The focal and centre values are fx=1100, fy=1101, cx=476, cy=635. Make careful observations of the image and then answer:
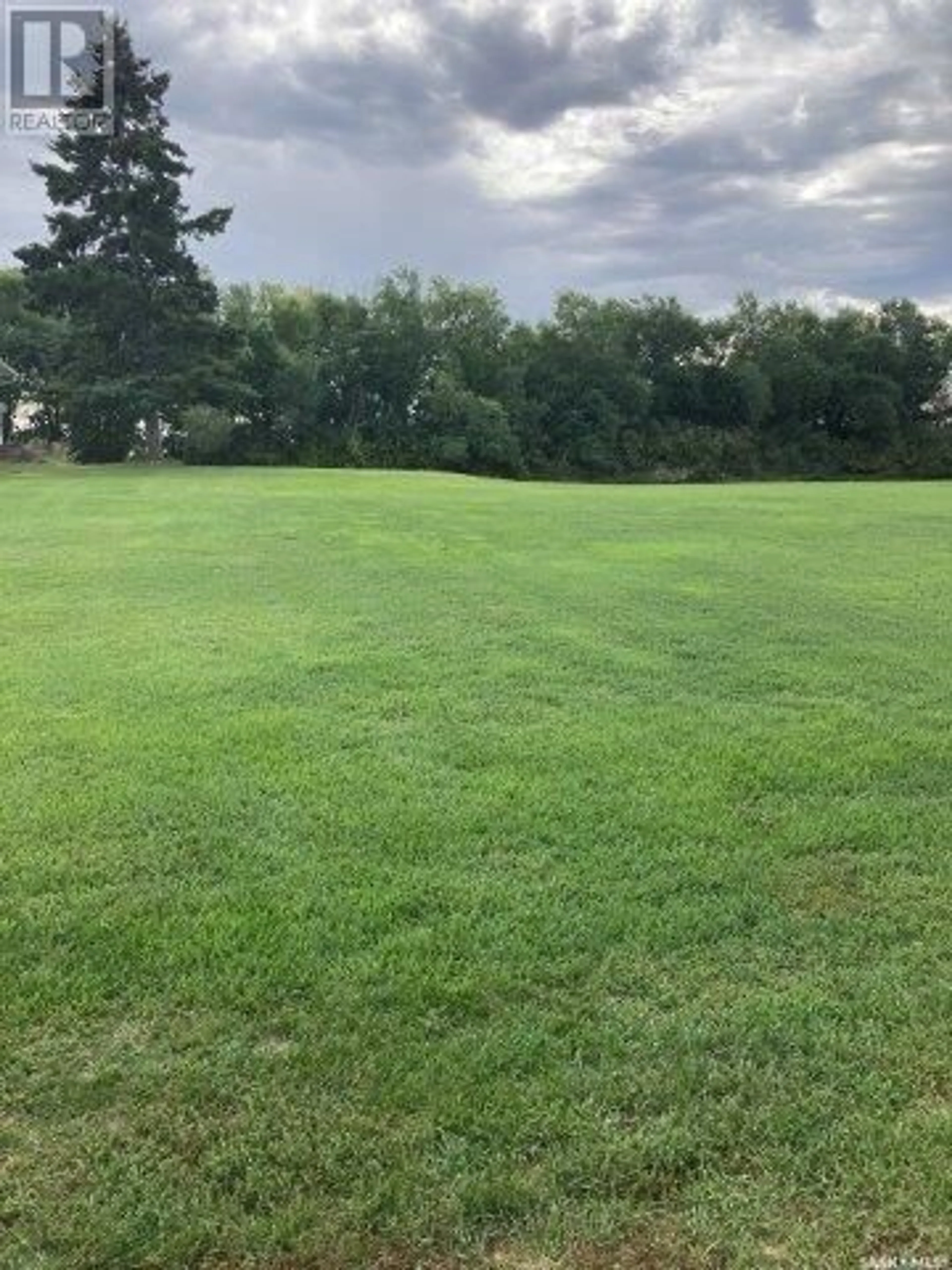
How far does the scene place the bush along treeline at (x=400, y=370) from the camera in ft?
105

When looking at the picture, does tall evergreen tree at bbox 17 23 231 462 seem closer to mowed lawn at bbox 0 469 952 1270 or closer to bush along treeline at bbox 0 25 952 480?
bush along treeline at bbox 0 25 952 480

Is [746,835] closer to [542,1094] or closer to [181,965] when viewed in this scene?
[542,1094]

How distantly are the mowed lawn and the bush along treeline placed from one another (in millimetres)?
28328

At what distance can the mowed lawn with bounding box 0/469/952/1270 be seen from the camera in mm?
2186

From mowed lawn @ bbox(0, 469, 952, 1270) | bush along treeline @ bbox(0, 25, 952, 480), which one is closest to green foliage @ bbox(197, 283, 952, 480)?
bush along treeline @ bbox(0, 25, 952, 480)

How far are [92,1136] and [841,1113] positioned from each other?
1.63 m

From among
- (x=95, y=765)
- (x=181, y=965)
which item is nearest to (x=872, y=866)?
(x=181, y=965)

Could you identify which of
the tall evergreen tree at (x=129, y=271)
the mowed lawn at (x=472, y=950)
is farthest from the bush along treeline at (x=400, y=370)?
the mowed lawn at (x=472, y=950)

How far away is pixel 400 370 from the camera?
150ft

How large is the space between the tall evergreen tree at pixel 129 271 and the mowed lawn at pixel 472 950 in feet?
91.4

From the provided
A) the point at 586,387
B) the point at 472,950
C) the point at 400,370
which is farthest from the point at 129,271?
the point at 472,950

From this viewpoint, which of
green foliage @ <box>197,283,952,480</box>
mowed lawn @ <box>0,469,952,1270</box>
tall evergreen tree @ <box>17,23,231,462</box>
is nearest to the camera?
mowed lawn @ <box>0,469,952,1270</box>

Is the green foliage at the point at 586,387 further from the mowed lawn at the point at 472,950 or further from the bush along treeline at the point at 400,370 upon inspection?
the mowed lawn at the point at 472,950

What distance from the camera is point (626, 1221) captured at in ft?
7.06
